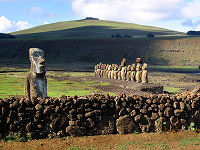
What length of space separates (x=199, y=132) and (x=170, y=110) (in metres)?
1.16

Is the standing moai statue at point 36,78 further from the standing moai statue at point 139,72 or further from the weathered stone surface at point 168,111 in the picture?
the standing moai statue at point 139,72

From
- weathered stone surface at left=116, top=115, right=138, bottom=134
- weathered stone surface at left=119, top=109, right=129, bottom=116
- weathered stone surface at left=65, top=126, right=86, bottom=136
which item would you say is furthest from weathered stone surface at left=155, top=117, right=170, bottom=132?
weathered stone surface at left=65, top=126, right=86, bottom=136

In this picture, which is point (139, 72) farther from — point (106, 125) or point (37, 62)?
point (106, 125)

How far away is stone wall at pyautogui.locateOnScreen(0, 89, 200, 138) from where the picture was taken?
369 inches

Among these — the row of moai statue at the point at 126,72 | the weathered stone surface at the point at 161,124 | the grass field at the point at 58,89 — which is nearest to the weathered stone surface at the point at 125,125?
the weathered stone surface at the point at 161,124

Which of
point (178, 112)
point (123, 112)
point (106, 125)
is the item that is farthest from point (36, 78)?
point (178, 112)

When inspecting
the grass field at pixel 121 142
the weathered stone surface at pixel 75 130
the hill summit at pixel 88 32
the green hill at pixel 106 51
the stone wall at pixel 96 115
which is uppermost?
the hill summit at pixel 88 32

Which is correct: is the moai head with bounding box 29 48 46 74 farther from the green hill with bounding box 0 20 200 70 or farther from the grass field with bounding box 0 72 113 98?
the green hill with bounding box 0 20 200 70

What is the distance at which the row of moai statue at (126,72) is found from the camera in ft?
82.0

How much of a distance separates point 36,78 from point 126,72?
16.4 metres

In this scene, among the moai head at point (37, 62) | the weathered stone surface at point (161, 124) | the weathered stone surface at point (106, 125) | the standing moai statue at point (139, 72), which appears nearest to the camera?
the weathered stone surface at point (106, 125)

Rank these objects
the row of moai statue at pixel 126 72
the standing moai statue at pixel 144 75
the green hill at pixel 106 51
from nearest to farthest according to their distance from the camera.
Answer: the standing moai statue at pixel 144 75 < the row of moai statue at pixel 126 72 < the green hill at pixel 106 51

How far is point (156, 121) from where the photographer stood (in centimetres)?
1017

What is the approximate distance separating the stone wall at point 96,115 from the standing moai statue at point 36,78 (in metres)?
2.68
